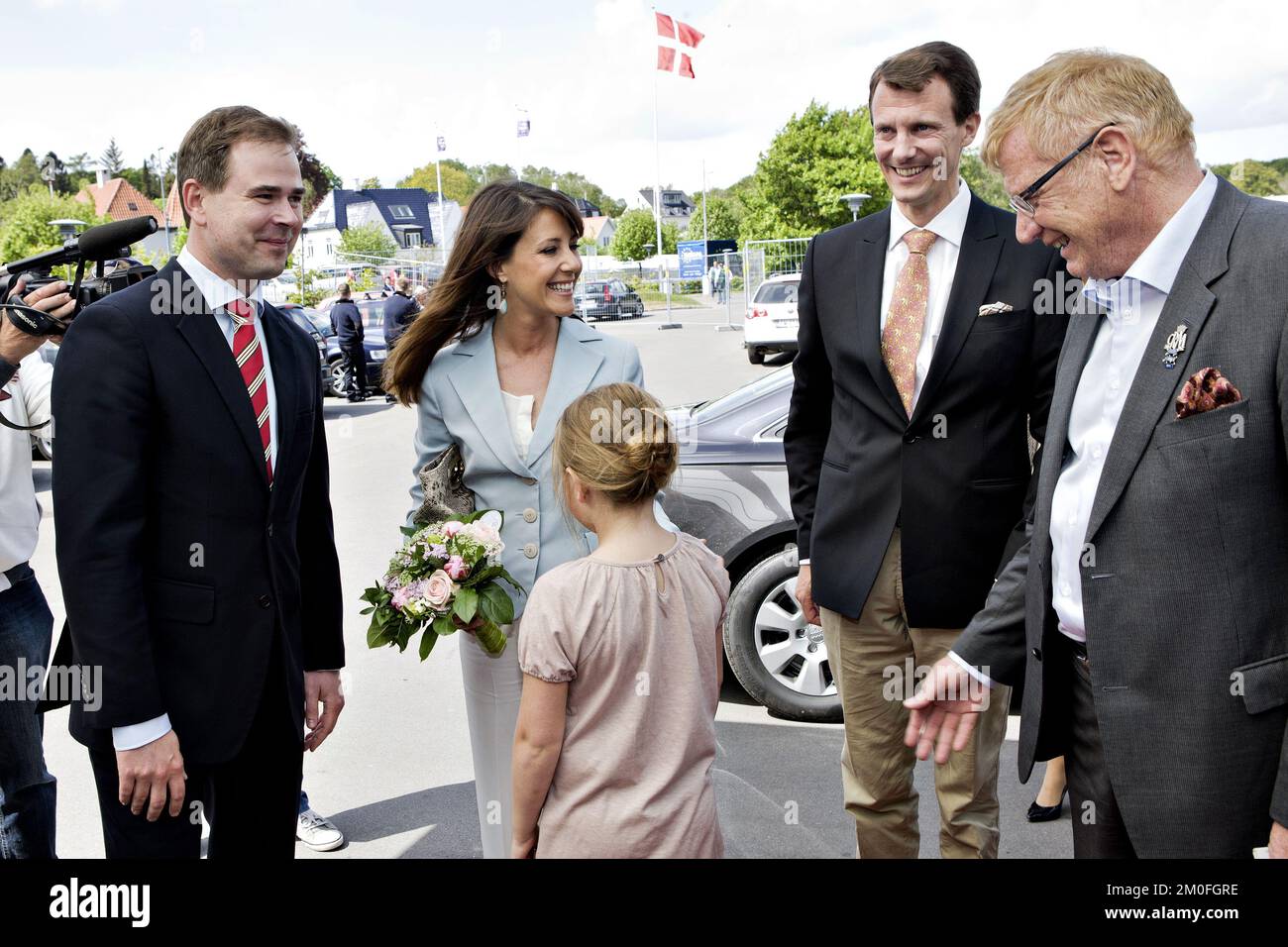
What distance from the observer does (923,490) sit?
118 inches

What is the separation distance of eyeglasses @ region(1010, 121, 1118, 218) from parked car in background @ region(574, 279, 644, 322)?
33.6m

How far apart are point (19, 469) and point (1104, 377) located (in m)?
2.98

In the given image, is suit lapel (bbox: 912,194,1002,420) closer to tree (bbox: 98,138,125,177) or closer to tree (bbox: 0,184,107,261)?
tree (bbox: 0,184,107,261)

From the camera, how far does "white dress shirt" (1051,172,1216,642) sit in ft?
6.59

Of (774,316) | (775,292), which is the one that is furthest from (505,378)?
(775,292)

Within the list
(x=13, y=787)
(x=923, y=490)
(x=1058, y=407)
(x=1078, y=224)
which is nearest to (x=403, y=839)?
(x=13, y=787)

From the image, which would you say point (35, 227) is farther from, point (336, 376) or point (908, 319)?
point (908, 319)

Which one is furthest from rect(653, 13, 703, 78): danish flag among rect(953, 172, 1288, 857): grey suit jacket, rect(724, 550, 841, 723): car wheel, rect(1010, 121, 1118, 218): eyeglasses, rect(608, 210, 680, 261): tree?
rect(608, 210, 680, 261): tree

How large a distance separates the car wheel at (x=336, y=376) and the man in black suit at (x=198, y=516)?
16950 mm

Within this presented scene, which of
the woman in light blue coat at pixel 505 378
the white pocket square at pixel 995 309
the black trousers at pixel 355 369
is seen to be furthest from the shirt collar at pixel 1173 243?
the black trousers at pixel 355 369

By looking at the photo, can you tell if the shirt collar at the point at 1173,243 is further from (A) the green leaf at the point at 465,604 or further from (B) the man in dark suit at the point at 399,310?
→ (B) the man in dark suit at the point at 399,310

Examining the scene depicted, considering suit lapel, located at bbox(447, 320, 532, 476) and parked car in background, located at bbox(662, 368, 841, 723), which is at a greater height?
suit lapel, located at bbox(447, 320, 532, 476)
